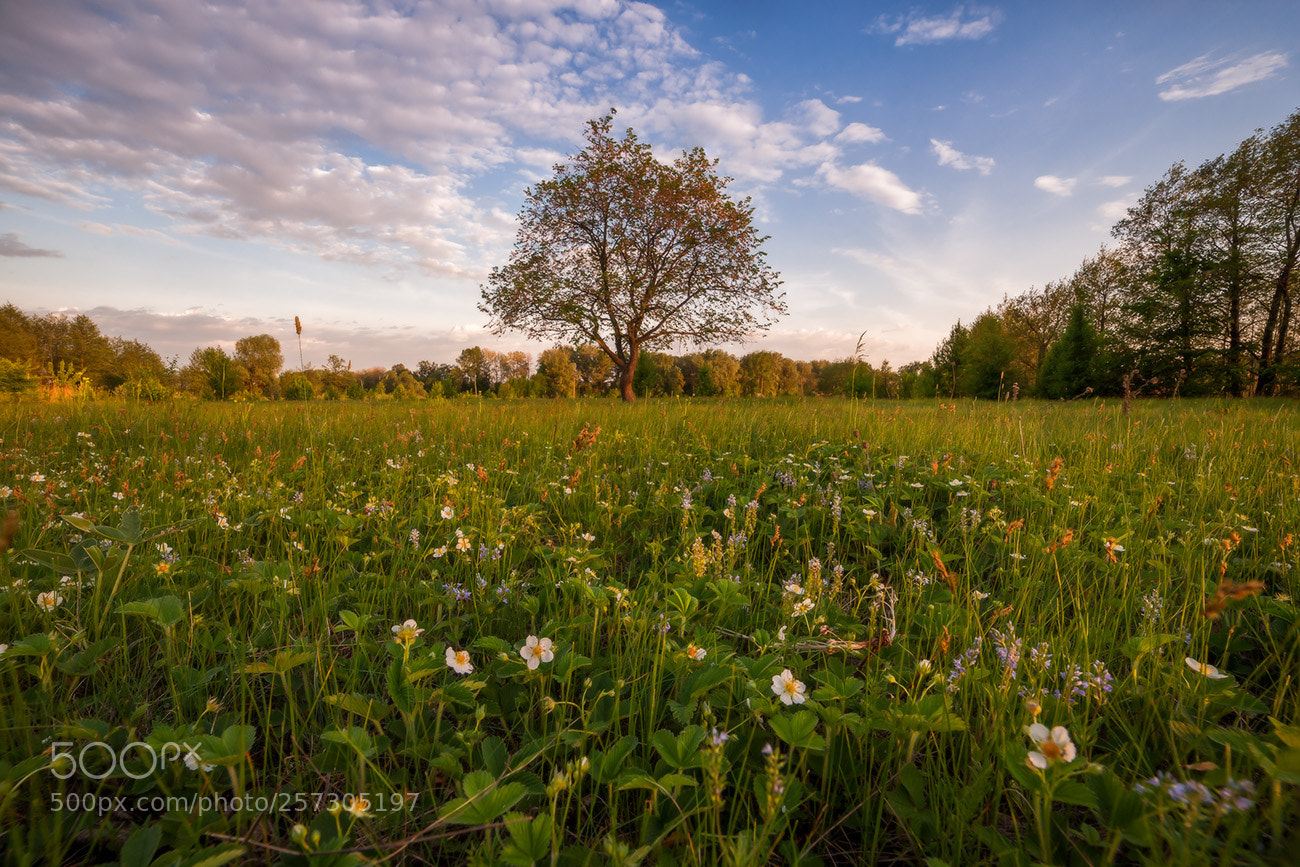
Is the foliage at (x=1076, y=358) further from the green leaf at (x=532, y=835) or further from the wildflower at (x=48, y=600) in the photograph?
the wildflower at (x=48, y=600)

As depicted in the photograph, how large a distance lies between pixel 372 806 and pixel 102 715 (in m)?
1.08

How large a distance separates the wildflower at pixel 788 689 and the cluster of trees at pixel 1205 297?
2491 cm

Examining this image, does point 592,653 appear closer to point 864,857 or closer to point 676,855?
point 676,855

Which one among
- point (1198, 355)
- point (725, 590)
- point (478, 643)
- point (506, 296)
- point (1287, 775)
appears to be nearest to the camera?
point (1287, 775)

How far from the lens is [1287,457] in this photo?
169 inches

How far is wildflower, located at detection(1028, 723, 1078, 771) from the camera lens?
3.21 ft

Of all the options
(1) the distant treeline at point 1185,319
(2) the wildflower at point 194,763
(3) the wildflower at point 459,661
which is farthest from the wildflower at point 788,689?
(1) the distant treeline at point 1185,319

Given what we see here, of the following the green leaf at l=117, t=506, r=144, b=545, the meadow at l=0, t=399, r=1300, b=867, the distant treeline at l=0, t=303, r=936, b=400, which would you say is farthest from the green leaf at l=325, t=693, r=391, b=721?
the distant treeline at l=0, t=303, r=936, b=400

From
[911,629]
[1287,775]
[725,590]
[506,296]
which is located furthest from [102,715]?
[506,296]

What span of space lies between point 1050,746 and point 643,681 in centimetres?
108

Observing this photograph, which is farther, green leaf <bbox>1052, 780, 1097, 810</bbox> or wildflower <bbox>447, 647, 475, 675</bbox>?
wildflower <bbox>447, 647, 475, 675</bbox>

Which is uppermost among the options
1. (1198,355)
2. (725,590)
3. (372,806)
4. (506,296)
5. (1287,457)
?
(506,296)

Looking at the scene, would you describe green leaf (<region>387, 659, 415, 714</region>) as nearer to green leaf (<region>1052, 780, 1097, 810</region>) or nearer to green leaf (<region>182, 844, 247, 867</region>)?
green leaf (<region>182, 844, 247, 867</region>)

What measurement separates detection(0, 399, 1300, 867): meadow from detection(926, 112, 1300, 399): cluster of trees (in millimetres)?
23507
